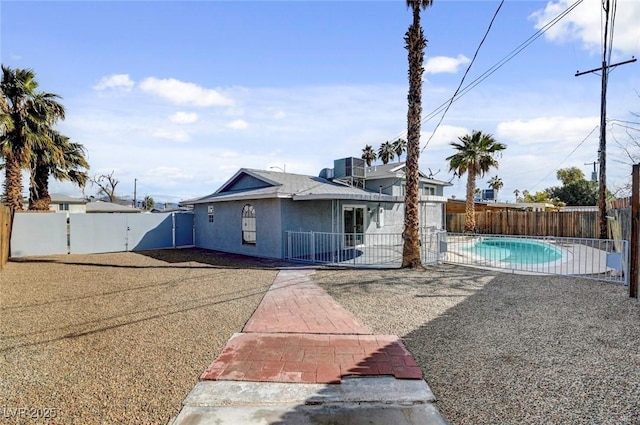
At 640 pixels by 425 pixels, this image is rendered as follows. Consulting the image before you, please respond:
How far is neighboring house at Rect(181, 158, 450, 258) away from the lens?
14367mm

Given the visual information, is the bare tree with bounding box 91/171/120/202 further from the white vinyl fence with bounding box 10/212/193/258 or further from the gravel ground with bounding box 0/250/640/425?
the gravel ground with bounding box 0/250/640/425

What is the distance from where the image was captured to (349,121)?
655 inches

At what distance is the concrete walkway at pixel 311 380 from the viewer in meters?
3.31

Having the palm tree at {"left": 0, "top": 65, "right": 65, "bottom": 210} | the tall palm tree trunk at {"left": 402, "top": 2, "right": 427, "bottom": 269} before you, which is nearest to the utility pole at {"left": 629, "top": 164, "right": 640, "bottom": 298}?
the tall palm tree trunk at {"left": 402, "top": 2, "right": 427, "bottom": 269}

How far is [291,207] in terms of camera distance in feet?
47.5

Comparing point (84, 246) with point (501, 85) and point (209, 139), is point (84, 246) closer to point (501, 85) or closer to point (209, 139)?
point (209, 139)

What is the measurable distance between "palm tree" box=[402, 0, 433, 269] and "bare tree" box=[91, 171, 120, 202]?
5651 centimetres

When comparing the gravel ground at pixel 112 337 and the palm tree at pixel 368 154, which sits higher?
the palm tree at pixel 368 154

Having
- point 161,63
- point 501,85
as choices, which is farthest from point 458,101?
point 161,63

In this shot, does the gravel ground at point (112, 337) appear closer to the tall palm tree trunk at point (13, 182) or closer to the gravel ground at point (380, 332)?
the gravel ground at point (380, 332)

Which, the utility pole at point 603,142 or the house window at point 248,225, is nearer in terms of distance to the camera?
the house window at point 248,225

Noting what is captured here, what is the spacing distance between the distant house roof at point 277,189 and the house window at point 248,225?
0.78 meters

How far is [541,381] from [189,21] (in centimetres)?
1264

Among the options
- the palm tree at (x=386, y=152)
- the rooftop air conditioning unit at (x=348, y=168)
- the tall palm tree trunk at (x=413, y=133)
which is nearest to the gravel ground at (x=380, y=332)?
the tall palm tree trunk at (x=413, y=133)
